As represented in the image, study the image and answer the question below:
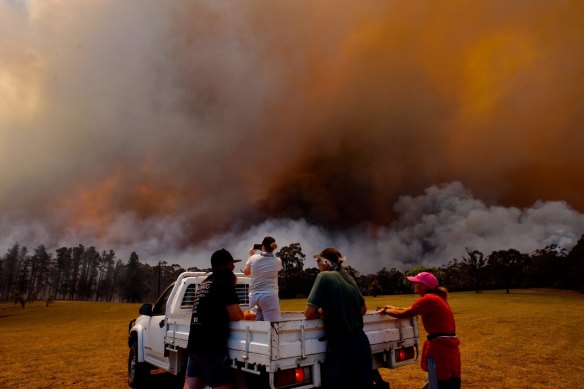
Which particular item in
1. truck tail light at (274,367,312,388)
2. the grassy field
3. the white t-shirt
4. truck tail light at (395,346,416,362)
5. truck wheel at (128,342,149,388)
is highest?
the white t-shirt

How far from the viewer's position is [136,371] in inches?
320

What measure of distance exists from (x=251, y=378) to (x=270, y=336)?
2.63ft

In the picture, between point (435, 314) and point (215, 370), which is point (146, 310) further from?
point (435, 314)

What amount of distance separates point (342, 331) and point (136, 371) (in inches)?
238

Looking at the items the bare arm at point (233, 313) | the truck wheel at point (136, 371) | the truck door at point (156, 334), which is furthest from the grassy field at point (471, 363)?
the bare arm at point (233, 313)

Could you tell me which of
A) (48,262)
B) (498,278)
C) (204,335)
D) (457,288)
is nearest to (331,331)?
(204,335)

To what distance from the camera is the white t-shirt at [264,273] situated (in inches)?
228

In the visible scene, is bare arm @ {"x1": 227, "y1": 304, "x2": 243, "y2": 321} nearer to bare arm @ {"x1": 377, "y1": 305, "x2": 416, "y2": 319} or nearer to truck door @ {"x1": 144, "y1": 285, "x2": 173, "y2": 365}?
bare arm @ {"x1": 377, "y1": 305, "x2": 416, "y2": 319}

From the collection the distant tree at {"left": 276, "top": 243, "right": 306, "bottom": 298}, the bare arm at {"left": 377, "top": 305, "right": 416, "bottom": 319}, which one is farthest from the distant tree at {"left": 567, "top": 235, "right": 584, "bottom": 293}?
the bare arm at {"left": 377, "top": 305, "right": 416, "bottom": 319}

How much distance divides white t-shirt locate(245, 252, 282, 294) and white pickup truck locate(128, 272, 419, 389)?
0.83 metres

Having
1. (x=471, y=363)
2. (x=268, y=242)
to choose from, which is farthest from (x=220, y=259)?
(x=471, y=363)

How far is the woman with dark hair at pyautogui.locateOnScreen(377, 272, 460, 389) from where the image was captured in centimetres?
464

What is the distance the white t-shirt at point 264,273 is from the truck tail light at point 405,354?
1999mm

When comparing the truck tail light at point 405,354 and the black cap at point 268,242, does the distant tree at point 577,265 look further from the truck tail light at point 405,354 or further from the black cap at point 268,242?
the black cap at point 268,242
